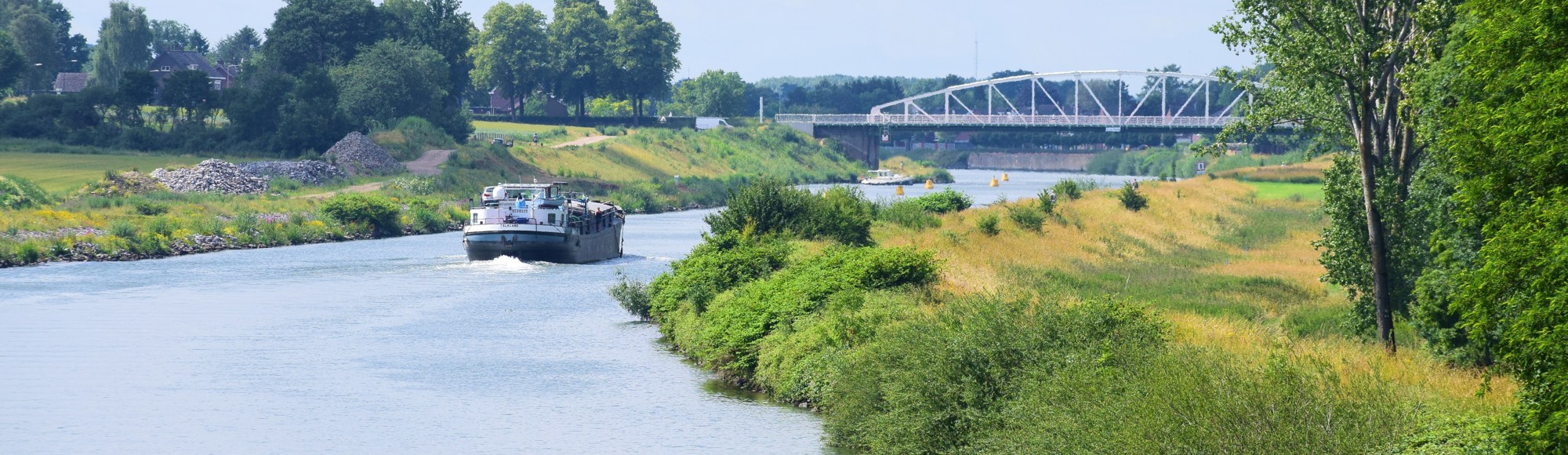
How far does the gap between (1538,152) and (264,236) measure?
2813 inches

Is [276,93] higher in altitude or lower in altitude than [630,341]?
higher

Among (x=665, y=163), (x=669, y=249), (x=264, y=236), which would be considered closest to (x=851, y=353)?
(x=669, y=249)

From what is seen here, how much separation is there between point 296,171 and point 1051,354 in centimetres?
9105

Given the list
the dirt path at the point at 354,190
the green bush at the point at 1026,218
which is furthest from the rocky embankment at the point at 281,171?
the green bush at the point at 1026,218

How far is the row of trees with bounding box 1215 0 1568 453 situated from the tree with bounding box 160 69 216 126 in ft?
347

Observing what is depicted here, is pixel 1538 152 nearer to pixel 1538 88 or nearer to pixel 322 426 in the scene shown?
pixel 1538 88

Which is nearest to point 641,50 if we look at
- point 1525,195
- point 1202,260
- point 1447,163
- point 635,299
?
point 1202,260

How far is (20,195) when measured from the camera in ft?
255

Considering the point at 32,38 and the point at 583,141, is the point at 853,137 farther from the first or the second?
the point at 32,38

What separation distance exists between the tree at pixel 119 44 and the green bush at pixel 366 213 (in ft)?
315

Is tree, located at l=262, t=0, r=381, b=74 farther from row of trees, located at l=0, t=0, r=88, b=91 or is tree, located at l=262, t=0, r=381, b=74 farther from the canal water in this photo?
the canal water

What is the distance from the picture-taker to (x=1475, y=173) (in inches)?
671

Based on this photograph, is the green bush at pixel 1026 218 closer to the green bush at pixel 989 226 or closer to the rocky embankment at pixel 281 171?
the green bush at pixel 989 226

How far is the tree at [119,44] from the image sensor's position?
17175cm
